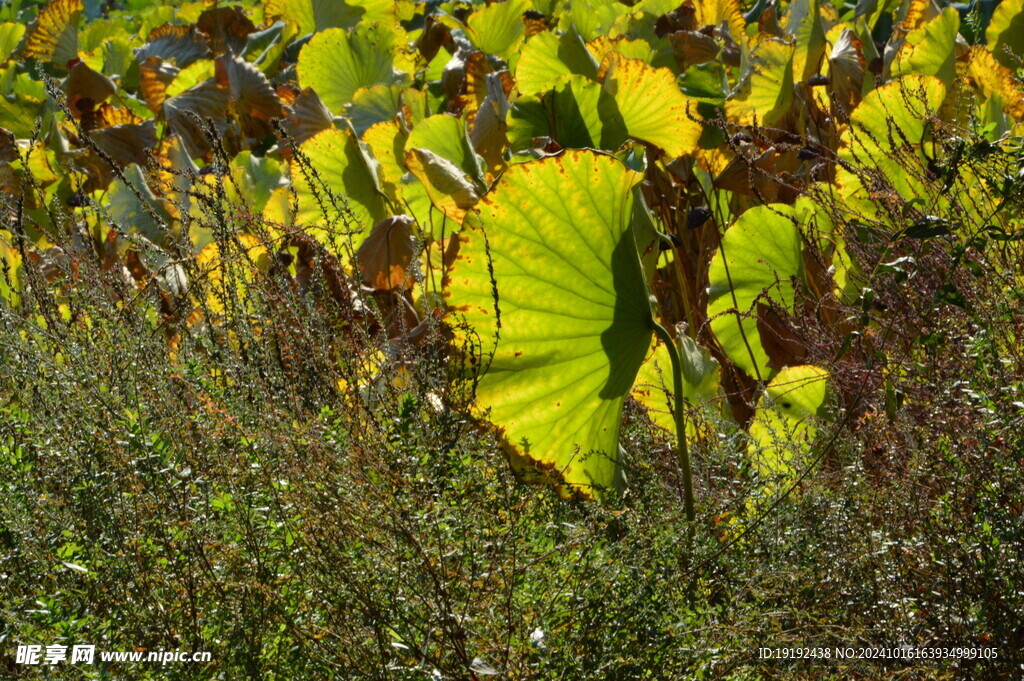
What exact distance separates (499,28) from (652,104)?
1.03m

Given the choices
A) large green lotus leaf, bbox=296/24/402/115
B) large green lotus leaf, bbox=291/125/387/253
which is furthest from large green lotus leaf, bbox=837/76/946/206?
large green lotus leaf, bbox=296/24/402/115

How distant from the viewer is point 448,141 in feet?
7.89

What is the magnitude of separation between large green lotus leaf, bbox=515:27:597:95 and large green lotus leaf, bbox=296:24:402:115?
726 millimetres

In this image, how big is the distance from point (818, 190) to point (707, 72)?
0.77 meters

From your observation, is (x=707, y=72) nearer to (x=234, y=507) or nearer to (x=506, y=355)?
(x=506, y=355)

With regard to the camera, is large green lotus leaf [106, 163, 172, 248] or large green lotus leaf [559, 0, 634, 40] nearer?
large green lotus leaf [106, 163, 172, 248]

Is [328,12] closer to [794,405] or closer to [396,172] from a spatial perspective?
[396,172]

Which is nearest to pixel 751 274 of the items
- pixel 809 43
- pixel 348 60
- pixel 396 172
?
pixel 809 43

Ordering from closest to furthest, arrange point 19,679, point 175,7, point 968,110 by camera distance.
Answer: point 19,679, point 968,110, point 175,7

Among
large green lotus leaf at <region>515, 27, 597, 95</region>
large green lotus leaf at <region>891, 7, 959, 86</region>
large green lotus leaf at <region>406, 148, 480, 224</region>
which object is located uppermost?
large green lotus leaf at <region>891, 7, 959, 86</region>

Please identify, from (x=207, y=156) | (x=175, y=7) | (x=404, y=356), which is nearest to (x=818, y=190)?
(x=404, y=356)

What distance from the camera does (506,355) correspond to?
182 cm

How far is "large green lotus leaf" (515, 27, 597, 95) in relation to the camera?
2.53 m

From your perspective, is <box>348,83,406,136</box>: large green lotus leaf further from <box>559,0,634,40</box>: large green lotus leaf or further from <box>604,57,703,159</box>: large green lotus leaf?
<box>604,57,703,159</box>: large green lotus leaf
